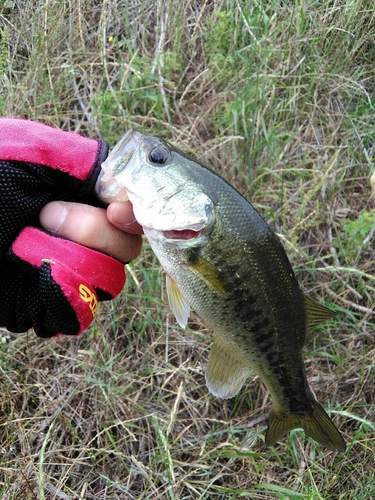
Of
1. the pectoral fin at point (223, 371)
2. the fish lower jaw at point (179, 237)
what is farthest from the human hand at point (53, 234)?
the pectoral fin at point (223, 371)

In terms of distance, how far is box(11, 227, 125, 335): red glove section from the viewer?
1.72 m

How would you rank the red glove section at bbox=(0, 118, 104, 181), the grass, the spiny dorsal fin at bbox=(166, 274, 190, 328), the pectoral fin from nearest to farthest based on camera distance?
the red glove section at bbox=(0, 118, 104, 181)
the spiny dorsal fin at bbox=(166, 274, 190, 328)
the pectoral fin
the grass

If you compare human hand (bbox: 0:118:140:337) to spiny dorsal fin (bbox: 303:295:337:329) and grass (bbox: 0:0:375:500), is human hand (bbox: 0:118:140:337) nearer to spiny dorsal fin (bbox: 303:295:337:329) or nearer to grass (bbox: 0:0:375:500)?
spiny dorsal fin (bbox: 303:295:337:329)

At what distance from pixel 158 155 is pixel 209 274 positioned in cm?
46

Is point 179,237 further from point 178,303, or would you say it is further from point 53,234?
point 53,234

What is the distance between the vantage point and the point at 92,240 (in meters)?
1.80

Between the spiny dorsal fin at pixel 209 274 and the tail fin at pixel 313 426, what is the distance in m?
0.68

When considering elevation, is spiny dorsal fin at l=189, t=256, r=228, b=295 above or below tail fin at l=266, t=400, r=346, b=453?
above

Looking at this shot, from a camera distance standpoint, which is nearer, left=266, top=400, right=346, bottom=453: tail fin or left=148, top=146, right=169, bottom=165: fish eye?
left=148, top=146, right=169, bottom=165: fish eye

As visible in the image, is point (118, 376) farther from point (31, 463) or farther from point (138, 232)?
point (138, 232)

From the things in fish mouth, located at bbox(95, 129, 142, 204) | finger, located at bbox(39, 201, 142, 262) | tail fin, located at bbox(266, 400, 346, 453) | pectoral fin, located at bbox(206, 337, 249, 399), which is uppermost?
fish mouth, located at bbox(95, 129, 142, 204)

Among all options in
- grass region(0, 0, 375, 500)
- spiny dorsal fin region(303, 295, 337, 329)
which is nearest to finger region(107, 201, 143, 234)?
spiny dorsal fin region(303, 295, 337, 329)

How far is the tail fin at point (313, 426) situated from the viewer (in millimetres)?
2018

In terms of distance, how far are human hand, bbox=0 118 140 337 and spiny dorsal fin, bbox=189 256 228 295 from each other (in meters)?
0.30
